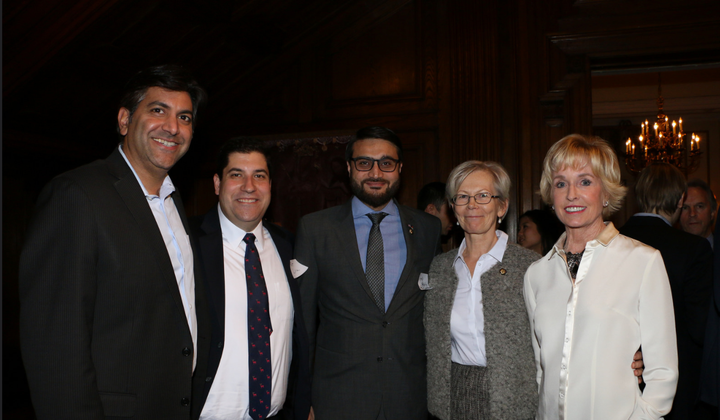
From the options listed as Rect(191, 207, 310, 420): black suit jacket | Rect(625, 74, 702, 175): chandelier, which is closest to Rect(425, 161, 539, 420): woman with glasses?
Rect(191, 207, 310, 420): black suit jacket

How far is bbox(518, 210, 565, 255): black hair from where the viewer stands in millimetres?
4156

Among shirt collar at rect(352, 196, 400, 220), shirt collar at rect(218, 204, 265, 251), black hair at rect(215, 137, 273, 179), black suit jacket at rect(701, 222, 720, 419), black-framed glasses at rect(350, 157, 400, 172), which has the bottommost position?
black suit jacket at rect(701, 222, 720, 419)

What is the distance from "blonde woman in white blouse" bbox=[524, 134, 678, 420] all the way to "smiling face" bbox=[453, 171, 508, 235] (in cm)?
31

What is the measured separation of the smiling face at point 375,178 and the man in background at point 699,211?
110 inches

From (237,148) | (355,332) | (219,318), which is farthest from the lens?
(237,148)

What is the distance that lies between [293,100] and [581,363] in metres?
4.31

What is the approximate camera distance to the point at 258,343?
2234 millimetres

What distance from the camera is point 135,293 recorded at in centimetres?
167

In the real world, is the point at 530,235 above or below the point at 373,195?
below

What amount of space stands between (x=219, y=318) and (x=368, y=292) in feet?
2.33

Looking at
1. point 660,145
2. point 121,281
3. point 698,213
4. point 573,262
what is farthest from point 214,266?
point 660,145

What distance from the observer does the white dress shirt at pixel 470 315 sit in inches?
86.0

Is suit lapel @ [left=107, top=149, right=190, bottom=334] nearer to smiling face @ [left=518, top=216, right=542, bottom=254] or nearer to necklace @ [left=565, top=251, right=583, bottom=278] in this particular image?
necklace @ [left=565, top=251, right=583, bottom=278]

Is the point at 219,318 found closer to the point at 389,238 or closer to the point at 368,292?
the point at 368,292
